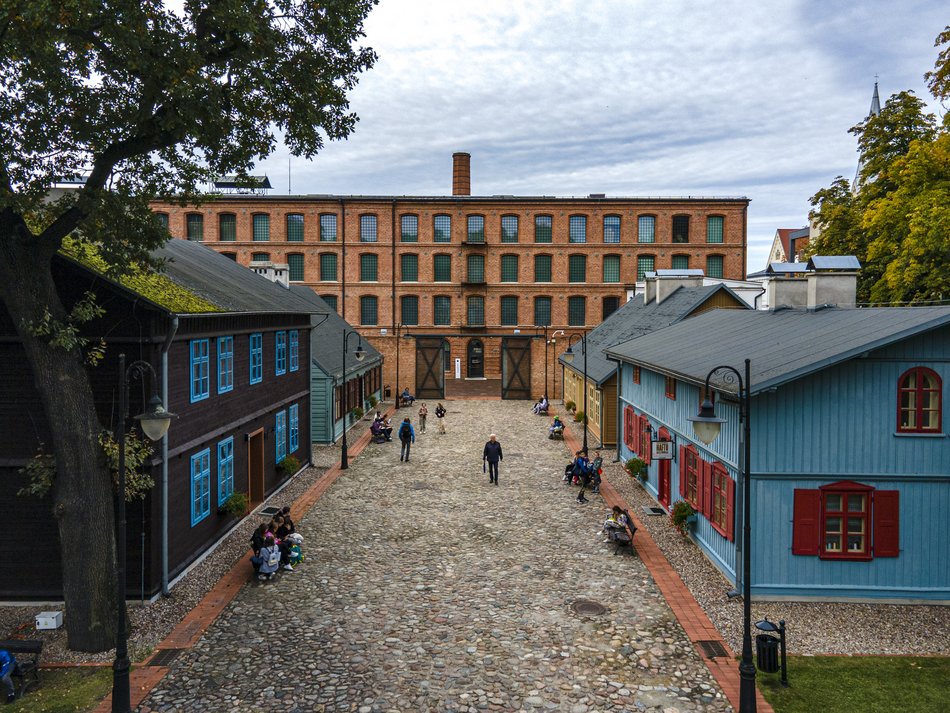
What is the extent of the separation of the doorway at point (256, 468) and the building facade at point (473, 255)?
28145 mm

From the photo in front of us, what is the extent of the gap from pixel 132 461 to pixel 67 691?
352 centimetres

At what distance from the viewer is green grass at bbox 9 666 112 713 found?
9312 mm

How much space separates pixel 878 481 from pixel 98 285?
49.8ft

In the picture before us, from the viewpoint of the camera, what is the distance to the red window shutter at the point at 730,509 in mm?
13734

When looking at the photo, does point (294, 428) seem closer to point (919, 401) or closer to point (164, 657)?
point (164, 657)

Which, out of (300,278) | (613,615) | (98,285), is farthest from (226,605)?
(300,278)

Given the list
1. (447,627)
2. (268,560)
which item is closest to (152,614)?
(268,560)

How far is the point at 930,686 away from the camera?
981cm

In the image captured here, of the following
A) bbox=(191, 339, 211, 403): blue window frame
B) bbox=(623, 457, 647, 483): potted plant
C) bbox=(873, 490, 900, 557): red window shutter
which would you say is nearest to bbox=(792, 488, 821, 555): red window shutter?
bbox=(873, 490, 900, 557): red window shutter

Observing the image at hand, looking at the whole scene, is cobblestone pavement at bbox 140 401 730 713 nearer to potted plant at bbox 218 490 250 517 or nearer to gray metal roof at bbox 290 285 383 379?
potted plant at bbox 218 490 250 517

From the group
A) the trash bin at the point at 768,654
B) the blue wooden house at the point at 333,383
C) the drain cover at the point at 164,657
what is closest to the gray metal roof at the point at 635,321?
the blue wooden house at the point at 333,383

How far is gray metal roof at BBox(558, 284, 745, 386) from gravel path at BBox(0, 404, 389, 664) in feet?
55.4

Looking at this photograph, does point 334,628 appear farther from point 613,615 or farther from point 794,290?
point 794,290

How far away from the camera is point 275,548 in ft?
47.1
